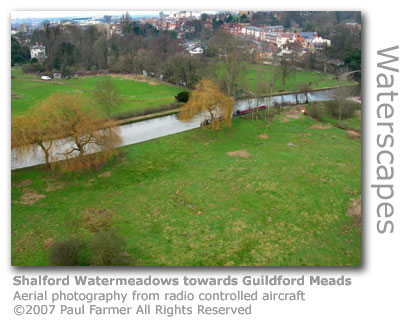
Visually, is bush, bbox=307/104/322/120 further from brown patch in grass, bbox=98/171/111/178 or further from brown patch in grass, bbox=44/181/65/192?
brown patch in grass, bbox=44/181/65/192

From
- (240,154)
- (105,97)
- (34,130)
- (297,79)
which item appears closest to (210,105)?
(240,154)

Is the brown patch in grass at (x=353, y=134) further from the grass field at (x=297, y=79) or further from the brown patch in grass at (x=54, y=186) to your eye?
the brown patch in grass at (x=54, y=186)

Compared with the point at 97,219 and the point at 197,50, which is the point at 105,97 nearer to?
the point at 97,219

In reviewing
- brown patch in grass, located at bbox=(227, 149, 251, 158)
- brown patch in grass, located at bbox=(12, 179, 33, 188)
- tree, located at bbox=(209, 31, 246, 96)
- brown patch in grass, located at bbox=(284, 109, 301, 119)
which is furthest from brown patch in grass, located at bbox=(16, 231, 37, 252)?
brown patch in grass, located at bbox=(284, 109, 301, 119)

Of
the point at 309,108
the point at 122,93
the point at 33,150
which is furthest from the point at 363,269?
the point at 122,93

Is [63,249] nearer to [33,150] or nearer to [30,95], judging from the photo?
[33,150]
